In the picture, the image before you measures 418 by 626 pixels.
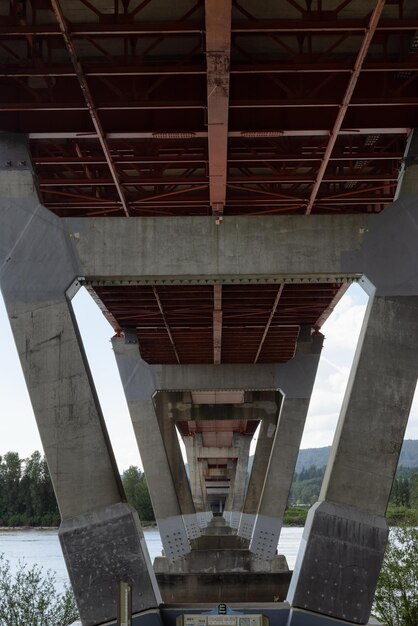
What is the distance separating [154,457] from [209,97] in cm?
3686

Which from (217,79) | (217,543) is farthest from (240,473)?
(217,79)

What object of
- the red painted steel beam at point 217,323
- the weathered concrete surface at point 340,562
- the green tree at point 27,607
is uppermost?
the red painted steel beam at point 217,323

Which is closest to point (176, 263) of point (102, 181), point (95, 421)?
point (102, 181)

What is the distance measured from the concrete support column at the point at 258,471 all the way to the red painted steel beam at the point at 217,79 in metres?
47.5

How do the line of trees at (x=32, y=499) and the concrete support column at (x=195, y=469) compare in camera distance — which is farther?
the line of trees at (x=32, y=499)

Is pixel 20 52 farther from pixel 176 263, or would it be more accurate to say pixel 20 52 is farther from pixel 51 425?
pixel 51 425

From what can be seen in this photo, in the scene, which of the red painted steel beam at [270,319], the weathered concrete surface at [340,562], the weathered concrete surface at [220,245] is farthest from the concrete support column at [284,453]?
the weathered concrete surface at [340,562]

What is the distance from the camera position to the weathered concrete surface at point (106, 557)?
20859mm

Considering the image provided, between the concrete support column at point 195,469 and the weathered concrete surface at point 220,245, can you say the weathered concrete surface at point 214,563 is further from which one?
the weathered concrete surface at point 220,245

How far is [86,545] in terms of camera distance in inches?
829

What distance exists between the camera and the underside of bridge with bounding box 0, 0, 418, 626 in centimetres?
1703

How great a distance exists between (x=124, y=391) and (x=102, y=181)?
28.7 metres

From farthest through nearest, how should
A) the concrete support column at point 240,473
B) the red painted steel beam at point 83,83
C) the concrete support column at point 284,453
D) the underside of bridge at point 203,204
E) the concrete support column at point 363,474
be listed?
the concrete support column at point 240,473 < the concrete support column at point 284,453 < the concrete support column at point 363,474 < the underside of bridge at point 203,204 < the red painted steel beam at point 83,83

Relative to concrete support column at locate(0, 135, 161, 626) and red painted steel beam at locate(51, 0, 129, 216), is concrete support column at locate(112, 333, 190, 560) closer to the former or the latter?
red painted steel beam at locate(51, 0, 129, 216)
